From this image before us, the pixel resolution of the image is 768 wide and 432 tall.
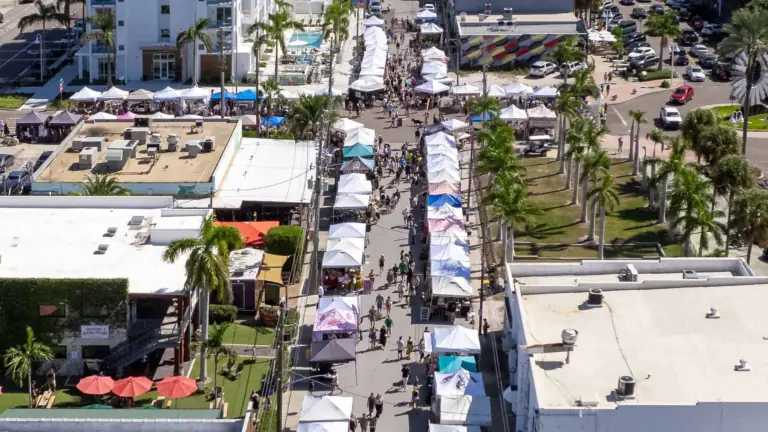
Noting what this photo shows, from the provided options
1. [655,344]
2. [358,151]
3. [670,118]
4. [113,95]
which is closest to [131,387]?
[655,344]

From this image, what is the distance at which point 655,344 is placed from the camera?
52.9 m

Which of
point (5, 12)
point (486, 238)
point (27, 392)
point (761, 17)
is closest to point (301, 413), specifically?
point (27, 392)

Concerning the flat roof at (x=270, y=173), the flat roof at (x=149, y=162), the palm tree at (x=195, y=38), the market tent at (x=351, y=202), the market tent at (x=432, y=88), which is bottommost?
the market tent at (x=351, y=202)

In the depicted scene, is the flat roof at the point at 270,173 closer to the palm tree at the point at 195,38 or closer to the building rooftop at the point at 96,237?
the building rooftop at the point at 96,237

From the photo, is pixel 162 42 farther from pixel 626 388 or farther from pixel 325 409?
pixel 626 388

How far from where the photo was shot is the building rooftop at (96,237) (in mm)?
61812

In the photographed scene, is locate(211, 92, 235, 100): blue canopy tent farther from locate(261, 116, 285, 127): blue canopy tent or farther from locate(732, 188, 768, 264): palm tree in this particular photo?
locate(732, 188, 768, 264): palm tree

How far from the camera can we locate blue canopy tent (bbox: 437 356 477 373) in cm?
5888

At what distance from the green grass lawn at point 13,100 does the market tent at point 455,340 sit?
181 ft

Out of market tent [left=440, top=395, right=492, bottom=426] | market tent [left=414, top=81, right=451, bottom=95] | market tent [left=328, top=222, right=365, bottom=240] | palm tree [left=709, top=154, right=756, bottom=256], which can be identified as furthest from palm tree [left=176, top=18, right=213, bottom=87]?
market tent [left=440, top=395, right=492, bottom=426]

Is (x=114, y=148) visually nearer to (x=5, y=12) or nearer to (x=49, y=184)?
(x=49, y=184)

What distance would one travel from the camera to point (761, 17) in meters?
87.7

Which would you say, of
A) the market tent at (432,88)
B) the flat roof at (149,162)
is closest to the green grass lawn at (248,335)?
the flat roof at (149,162)

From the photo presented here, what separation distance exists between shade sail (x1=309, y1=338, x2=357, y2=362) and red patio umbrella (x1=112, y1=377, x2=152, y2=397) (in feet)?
27.3
